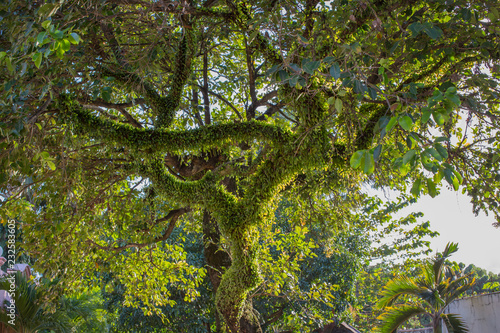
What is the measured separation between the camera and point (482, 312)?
897 centimetres

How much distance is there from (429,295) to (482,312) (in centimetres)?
194

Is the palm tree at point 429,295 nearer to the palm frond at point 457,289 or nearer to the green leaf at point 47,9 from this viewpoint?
the palm frond at point 457,289

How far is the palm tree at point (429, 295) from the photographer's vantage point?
7.78 meters

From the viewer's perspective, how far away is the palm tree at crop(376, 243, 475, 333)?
7777 millimetres

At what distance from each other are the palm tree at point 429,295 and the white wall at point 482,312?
83 cm

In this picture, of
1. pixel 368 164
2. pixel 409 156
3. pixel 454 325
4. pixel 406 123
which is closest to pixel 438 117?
pixel 406 123

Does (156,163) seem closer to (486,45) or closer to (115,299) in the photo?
(486,45)

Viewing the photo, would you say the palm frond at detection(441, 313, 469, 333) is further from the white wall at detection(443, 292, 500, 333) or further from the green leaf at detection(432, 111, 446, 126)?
the green leaf at detection(432, 111, 446, 126)

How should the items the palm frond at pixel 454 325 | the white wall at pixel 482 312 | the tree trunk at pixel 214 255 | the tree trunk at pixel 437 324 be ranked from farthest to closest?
1. the white wall at pixel 482 312
2. the tree trunk at pixel 437 324
3. the palm frond at pixel 454 325
4. the tree trunk at pixel 214 255

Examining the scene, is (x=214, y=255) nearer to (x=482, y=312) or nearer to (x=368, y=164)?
(x=368, y=164)

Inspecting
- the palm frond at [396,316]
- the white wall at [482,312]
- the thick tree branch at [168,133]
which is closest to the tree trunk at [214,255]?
the thick tree branch at [168,133]

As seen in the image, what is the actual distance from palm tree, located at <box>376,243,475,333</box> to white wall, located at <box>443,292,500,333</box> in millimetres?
829

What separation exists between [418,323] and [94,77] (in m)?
23.9

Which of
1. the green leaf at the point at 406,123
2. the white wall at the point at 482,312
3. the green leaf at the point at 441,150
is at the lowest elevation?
the white wall at the point at 482,312
